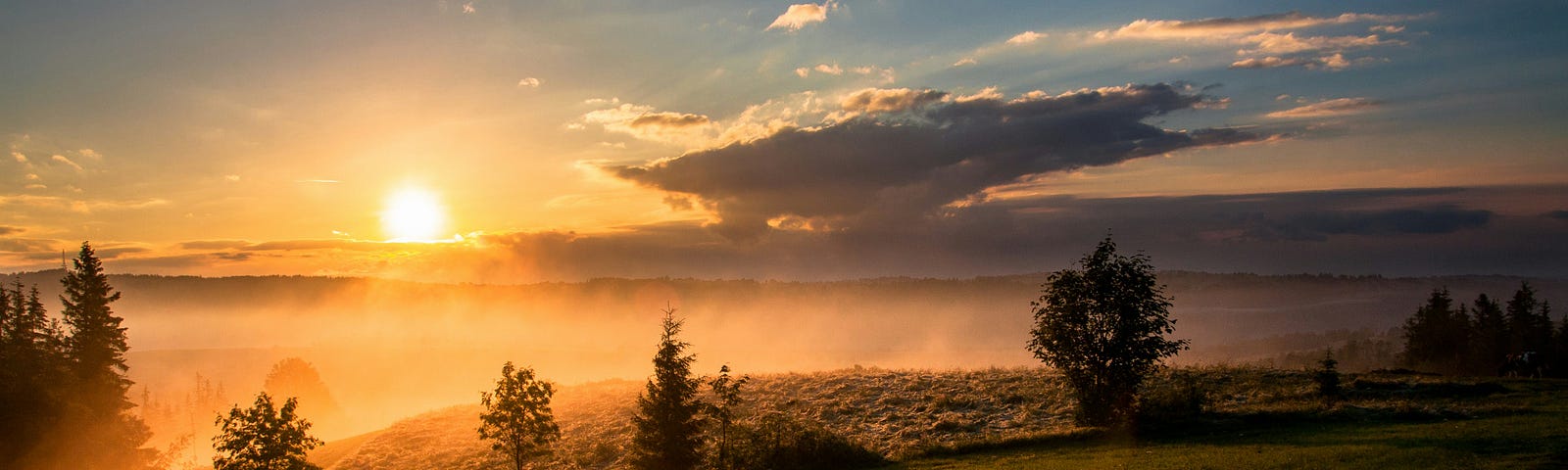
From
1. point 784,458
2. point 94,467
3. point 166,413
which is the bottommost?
point 166,413

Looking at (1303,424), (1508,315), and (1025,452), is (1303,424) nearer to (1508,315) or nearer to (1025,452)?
(1025,452)

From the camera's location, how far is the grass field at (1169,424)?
27031 millimetres

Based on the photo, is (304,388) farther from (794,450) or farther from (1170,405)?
(1170,405)

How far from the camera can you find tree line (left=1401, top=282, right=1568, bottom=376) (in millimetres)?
69750

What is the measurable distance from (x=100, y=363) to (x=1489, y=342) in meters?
116

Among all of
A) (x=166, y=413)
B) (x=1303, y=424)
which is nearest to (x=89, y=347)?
(x=1303, y=424)

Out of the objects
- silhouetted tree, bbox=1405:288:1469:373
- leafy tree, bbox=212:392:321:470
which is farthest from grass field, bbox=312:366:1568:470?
silhouetted tree, bbox=1405:288:1469:373

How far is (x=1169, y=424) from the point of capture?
116 feet

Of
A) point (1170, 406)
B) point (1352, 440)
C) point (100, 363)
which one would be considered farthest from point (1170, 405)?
point (100, 363)

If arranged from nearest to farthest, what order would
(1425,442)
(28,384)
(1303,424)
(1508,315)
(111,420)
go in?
1. (1425,442)
2. (1303,424)
3. (28,384)
4. (111,420)
5. (1508,315)

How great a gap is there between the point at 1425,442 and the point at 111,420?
2919 inches

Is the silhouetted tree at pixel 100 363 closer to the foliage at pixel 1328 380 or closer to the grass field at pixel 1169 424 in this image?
the grass field at pixel 1169 424

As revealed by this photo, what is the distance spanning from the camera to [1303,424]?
1305 inches

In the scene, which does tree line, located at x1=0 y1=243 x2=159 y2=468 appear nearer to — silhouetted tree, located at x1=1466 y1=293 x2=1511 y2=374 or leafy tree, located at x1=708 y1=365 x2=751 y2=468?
leafy tree, located at x1=708 y1=365 x2=751 y2=468
